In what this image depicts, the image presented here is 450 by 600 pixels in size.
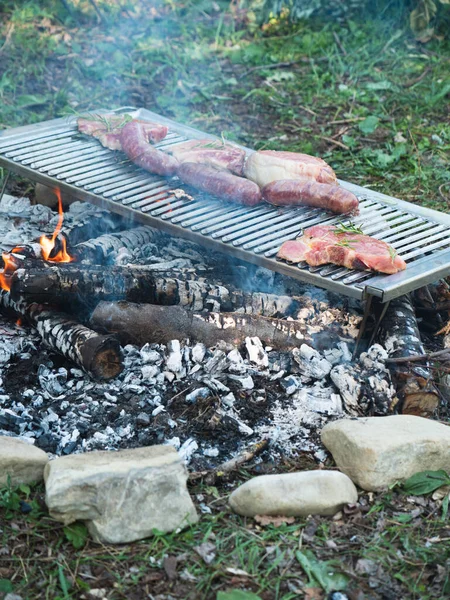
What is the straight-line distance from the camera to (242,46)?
10.5 m

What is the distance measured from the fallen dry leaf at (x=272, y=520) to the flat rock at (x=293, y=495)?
0.7 inches

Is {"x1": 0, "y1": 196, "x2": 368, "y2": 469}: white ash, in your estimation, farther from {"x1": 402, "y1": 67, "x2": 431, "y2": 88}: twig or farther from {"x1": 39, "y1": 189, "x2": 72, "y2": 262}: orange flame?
{"x1": 402, "y1": 67, "x2": 431, "y2": 88}: twig

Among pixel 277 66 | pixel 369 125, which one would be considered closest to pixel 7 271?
pixel 369 125

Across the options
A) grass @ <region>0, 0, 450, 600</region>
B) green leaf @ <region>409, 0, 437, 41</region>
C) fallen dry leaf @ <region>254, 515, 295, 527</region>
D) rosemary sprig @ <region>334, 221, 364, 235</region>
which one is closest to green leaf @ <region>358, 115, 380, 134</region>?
grass @ <region>0, 0, 450, 600</region>

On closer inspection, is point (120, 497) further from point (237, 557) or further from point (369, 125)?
point (369, 125)

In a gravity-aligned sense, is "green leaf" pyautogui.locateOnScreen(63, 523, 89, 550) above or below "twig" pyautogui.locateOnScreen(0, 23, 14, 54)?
below

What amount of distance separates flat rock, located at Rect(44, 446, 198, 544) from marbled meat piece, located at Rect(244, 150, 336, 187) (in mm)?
2625

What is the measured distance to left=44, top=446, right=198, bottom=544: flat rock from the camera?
3609 millimetres

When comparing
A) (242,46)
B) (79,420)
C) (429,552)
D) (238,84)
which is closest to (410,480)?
(429,552)

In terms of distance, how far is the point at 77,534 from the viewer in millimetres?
3654

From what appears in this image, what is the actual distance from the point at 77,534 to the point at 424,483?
168 centimetres

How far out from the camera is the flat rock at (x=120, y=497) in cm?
361

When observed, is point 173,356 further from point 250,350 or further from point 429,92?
point 429,92

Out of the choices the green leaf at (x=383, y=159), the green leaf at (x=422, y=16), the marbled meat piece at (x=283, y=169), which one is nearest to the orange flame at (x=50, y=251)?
the marbled meat piece at (x=283, y=169)
